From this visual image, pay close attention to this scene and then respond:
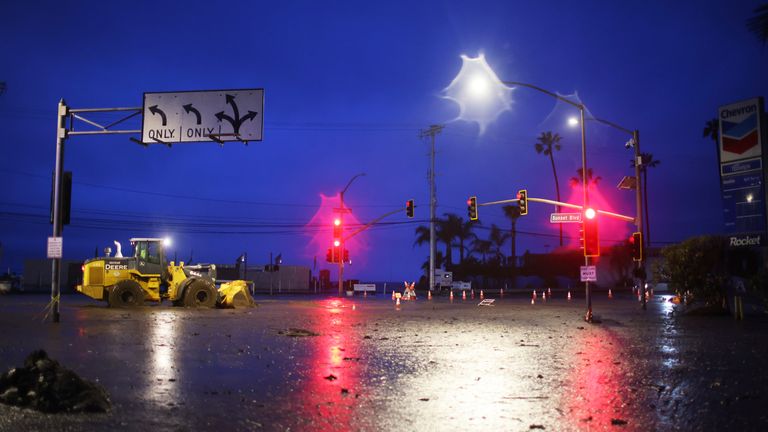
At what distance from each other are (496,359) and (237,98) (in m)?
10.6

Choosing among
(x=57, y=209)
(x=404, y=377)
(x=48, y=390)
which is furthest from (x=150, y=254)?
(x=48, y=390)

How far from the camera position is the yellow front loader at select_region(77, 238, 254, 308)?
2747cm

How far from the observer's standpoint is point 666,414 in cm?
681

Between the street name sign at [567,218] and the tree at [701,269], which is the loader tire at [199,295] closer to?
the street name sign at [567,218]

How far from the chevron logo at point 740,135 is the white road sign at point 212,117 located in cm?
2223

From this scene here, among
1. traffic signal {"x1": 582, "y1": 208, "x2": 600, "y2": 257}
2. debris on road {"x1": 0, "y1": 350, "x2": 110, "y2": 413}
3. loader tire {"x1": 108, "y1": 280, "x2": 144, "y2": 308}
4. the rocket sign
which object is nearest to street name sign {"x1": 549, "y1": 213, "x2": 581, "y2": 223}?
traffic signal {"x1": 582, "y1": 208, "x2": 600, "y2": 257}

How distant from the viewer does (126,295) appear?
90.2ft

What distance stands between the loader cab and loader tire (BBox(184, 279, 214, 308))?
2.05 meters

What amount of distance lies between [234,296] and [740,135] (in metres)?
24.5

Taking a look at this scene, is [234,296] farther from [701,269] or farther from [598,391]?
[598,391]

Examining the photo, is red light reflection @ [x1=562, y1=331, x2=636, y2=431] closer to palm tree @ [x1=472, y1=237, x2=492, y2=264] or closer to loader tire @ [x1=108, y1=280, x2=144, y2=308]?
loader tire @ [x1=108, y1=280, x2=144, y2=308]

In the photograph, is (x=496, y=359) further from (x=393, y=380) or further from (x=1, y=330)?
(x=1, y=330)

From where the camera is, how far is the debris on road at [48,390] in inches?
254

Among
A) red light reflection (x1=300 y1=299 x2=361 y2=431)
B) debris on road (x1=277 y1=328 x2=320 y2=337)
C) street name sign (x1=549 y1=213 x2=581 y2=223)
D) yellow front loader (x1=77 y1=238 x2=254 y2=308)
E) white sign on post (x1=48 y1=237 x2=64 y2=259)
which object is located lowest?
debris on road (x1=277 y1=328 x2=320 y2=337)
